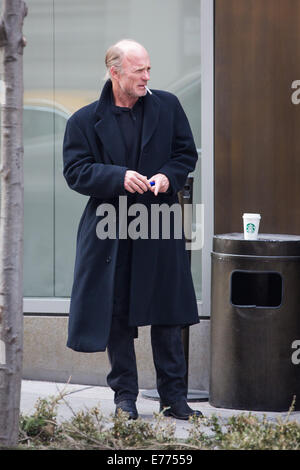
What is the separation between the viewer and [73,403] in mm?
5875

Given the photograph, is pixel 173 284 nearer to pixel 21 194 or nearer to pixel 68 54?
pixel 21 194

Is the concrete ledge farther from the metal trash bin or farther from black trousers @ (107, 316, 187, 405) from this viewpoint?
black trousers @ (107, 316, 187, 405)

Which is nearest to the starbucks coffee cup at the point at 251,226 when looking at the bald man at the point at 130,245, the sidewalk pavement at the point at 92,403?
the bald man at the point at 130,245

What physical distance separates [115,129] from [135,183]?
0.37m

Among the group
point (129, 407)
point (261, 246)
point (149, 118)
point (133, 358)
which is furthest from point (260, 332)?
point (149, 118)

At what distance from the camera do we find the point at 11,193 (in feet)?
13.2

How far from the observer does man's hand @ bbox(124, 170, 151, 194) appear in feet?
16.1

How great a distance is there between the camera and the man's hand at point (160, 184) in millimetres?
4922

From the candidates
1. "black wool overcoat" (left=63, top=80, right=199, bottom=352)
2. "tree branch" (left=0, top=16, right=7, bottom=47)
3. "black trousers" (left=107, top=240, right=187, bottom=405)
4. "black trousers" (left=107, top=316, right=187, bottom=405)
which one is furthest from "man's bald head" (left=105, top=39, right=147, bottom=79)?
"black trousers" (left=107, top=316, right=187, bottom=405)

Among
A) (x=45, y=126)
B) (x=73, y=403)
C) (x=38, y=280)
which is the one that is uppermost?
(x=45, y=126)

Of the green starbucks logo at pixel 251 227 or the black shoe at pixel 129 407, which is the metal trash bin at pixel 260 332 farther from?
the black shoe at pixel 129 407

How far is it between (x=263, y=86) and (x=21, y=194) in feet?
8.87

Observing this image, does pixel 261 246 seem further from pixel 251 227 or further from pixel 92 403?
pixel 92 403
